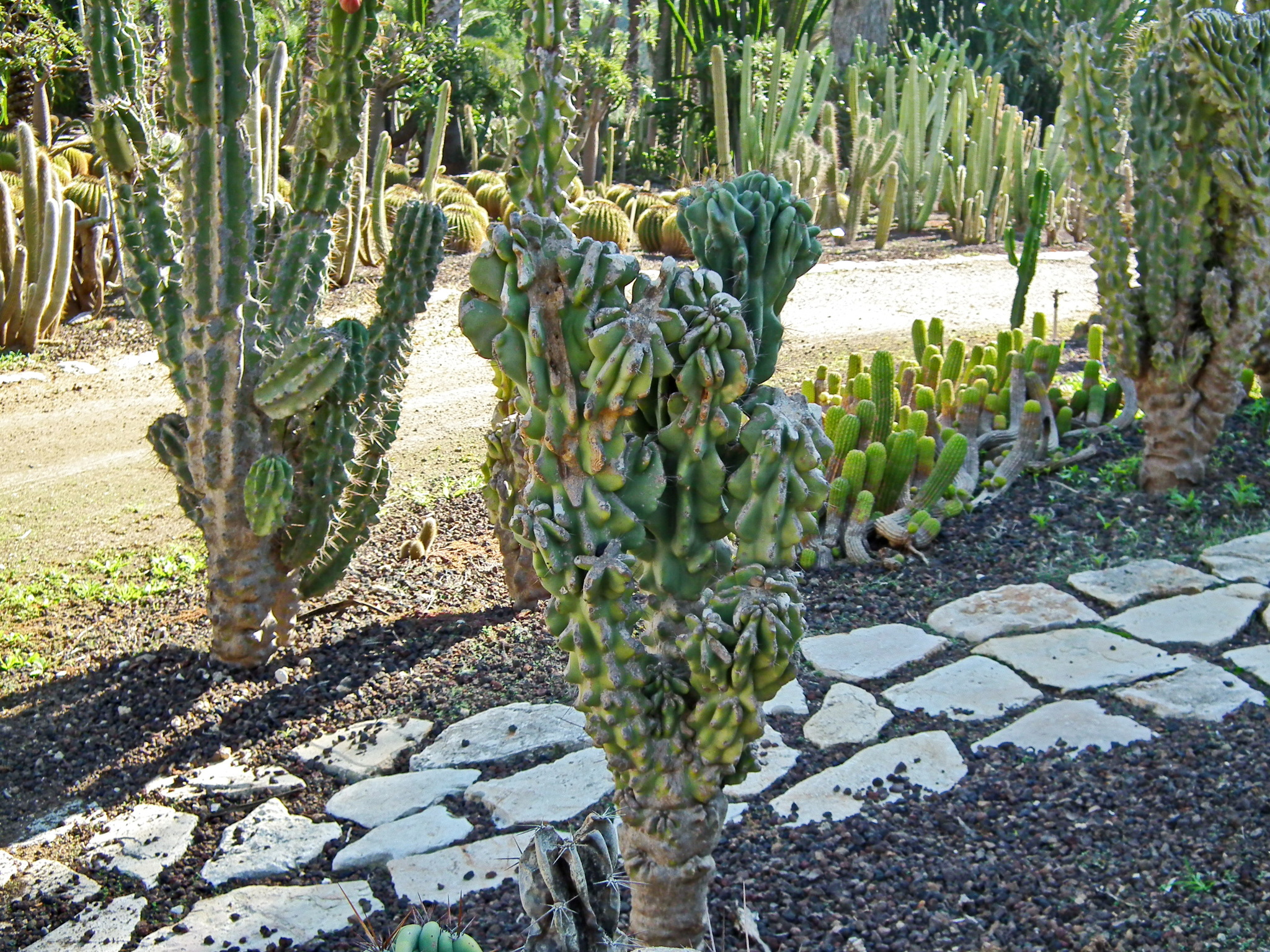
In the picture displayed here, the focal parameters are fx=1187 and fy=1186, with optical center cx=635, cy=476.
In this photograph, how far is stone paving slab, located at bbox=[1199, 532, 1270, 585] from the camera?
14.0 ft

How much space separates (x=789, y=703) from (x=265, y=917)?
1600mm

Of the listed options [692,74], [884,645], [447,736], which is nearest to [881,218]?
[692,74]

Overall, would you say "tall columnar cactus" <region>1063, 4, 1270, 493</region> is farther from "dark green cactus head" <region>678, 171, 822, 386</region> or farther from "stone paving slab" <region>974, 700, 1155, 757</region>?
"dark green cactus head" <region>678, 171, 822, 386</region>

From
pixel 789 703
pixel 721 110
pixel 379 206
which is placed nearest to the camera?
pixel 789 703

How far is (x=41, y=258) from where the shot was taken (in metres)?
8.08

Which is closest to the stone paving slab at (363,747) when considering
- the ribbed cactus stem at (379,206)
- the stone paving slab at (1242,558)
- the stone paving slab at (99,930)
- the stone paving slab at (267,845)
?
the stone paving slab at (267,845)

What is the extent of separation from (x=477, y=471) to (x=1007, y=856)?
12.5 feet

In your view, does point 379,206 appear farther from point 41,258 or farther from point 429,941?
point 429,941

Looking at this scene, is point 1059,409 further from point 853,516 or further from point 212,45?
point 212,45

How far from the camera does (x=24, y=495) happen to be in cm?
592

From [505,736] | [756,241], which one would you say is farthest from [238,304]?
[756,241]

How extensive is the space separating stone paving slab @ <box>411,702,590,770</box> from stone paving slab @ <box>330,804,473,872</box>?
262mm

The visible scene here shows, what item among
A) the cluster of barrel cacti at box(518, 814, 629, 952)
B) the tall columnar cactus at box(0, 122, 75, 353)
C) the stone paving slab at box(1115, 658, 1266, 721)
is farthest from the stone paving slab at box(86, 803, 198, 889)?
the tall columnar cactus at box(0, 122, 75, 353)

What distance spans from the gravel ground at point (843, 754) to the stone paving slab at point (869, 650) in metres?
0.07
